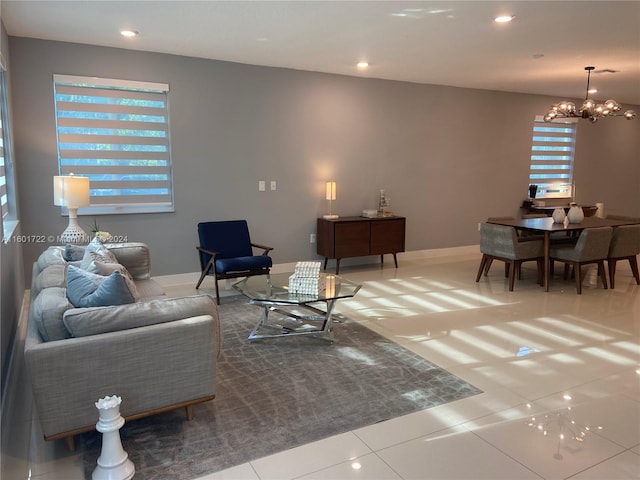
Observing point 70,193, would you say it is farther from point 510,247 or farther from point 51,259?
point 510,247

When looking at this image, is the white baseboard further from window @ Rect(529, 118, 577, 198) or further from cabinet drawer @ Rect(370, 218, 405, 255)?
window @ Rect(529, 118, 577, 198)

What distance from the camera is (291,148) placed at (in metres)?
5.75

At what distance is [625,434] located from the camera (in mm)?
2309

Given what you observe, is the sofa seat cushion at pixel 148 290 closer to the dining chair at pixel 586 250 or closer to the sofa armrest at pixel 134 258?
the sofa armrest at pixel 134 258

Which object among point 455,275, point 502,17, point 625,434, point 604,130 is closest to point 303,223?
point 455,275

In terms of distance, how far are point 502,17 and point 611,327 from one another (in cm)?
277

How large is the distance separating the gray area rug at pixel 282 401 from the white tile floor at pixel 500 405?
0.32ft

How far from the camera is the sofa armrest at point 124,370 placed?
194 centimetres

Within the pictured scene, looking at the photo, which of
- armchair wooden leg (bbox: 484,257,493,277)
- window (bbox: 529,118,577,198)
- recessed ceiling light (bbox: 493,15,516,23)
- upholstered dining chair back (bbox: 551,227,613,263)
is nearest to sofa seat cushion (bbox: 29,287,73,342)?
recessed ceiling light (bbox: 493,15,516,23)

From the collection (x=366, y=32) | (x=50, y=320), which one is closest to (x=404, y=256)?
(x=366, y=32)

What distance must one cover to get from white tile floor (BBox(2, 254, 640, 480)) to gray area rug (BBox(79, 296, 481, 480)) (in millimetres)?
98

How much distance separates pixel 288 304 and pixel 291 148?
2.96 m

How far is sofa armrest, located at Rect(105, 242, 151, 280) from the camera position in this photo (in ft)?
12.7

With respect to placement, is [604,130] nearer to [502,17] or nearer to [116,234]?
[502,17]
